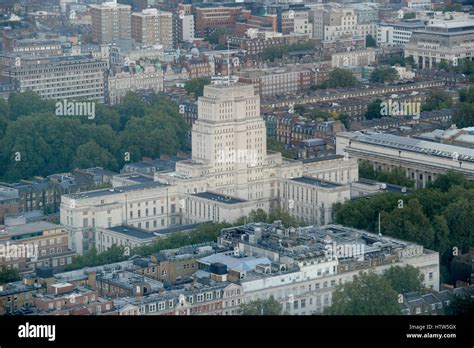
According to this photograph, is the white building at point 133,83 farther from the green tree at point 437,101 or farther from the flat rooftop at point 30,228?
the flat rooftop at point 30,228

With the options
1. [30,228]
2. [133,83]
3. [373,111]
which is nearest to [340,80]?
[373,111]

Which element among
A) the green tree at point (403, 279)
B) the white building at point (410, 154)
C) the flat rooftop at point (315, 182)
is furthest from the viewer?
the white building at point (410, 154)

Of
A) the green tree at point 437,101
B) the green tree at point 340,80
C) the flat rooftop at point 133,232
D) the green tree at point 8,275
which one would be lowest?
the flat rooftop at point 133,232

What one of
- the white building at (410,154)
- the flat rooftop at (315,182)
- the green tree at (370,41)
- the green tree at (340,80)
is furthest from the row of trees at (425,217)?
the green tree at (370,41)
